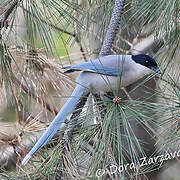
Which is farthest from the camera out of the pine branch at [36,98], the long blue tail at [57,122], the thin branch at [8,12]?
the pine branch at [36,98]

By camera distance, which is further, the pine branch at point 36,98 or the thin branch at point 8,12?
the pine branch at point 36,98

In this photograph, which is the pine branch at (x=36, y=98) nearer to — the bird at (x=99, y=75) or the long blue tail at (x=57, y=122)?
the bird at (x=99, y=75)

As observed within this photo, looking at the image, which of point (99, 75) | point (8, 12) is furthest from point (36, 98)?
point (8, 12)

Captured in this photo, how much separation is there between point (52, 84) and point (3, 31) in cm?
37

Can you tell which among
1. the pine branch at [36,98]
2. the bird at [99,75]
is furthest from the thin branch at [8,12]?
the pine branch at [36,98]

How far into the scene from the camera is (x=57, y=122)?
42.4 inches

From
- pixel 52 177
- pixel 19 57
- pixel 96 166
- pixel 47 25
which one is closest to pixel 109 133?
pixel 96 166

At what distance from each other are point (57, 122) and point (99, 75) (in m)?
0.30

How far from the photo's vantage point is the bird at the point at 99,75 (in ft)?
3.55

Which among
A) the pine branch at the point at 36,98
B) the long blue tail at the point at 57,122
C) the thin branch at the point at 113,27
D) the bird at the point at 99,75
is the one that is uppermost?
the thin branch at the point at 113,27

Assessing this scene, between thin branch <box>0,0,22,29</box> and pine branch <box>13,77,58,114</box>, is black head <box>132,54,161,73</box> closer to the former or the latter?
pine branch <box>13,77,58,114</box>

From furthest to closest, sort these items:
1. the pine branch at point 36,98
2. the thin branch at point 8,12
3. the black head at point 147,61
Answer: the pine branch at point 36,98, the black head at point 147,61, the thin branch at point 8,12

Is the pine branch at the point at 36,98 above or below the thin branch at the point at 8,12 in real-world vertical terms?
below

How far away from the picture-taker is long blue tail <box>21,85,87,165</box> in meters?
1.04
